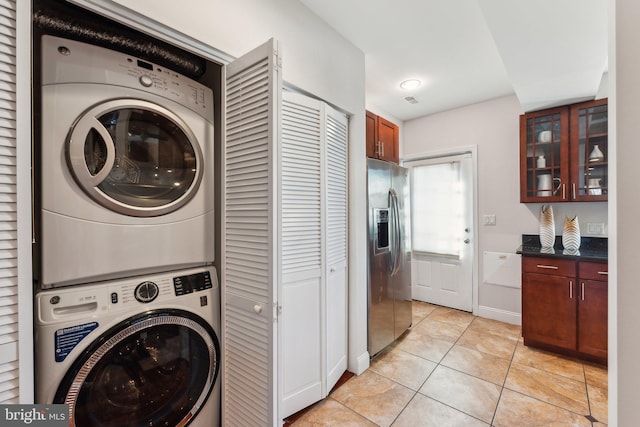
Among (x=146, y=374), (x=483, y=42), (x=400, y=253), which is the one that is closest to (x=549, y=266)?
(x=400, y=253)

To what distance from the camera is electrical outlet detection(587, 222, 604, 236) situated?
271 centimetres

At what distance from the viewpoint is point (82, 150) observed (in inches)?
42.4

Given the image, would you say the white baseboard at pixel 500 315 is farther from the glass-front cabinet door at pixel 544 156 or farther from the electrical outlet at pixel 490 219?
the glass-front cabinet door at pixel 544 156

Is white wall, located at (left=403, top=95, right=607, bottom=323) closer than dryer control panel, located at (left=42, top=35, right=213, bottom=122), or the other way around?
dryer control panel, located at (left=42, top=35, right=213, bottom=122)

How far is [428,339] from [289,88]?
2635mm

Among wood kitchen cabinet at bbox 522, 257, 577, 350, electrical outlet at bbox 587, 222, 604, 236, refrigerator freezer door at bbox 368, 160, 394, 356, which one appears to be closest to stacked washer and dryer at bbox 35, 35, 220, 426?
refrigerator freezer door at bbox 368, 160, 394, 356

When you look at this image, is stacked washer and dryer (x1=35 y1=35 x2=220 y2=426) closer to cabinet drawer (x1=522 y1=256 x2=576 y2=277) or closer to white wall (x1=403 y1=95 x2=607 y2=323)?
cabinet drawer (x1=522 y1=256 x2=576 y2=277)

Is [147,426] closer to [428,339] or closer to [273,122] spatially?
[273,122]

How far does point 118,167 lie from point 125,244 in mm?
332

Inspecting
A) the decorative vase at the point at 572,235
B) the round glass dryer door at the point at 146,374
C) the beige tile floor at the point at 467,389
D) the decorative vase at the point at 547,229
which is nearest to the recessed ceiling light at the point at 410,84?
the decorative vase at the point at 547,229

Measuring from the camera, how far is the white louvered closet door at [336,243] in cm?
195

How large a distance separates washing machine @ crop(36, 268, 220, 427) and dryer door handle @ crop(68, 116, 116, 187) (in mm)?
425

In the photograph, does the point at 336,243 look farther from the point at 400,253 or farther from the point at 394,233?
the point at 400,253

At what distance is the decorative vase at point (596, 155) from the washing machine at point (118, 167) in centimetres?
328
